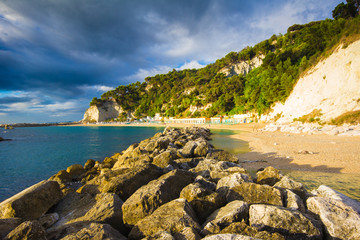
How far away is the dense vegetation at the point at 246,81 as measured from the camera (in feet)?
115

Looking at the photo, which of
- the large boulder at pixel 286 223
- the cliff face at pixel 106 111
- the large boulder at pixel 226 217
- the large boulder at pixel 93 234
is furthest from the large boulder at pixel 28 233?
the cliff face at pixel 106 111

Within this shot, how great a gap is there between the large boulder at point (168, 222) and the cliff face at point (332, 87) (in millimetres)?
29270

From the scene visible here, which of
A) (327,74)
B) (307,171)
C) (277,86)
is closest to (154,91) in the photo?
(277,86)

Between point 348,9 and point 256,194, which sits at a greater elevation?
point 348,9

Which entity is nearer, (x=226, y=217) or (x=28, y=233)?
(x=28, y=233)

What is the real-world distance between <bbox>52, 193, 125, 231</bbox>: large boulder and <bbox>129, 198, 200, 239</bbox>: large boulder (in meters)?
0.77

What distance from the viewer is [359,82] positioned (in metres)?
21.9

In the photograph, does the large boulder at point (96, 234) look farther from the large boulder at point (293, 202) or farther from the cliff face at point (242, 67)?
the cliff face at point (242, 67)

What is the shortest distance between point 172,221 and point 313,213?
2.76 meters

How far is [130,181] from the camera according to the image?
5004 mm

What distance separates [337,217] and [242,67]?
98275 mm

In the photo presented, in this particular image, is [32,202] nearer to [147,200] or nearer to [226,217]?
[147,200]

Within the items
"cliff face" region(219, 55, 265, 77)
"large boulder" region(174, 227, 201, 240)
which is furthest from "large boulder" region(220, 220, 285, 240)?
"cliff face" region(219, 55, 265, 77)

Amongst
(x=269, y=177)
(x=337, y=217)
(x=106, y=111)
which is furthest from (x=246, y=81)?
(x=106, y=111)
